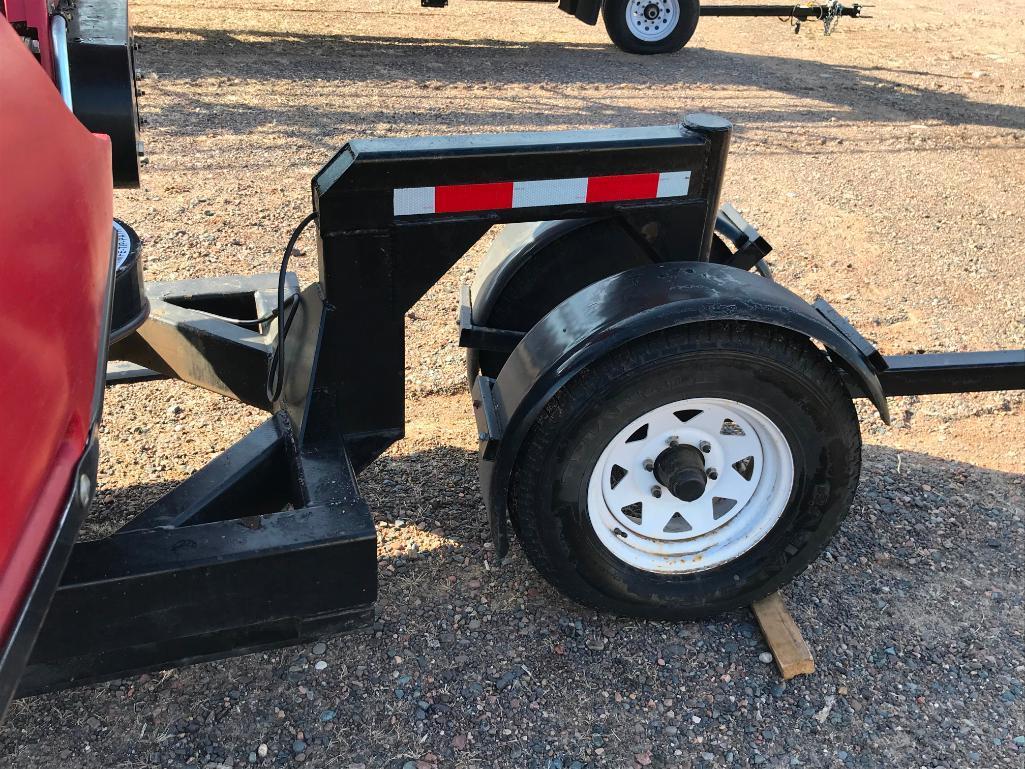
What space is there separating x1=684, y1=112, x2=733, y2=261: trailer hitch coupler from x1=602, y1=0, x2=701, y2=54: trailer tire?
7866 mm

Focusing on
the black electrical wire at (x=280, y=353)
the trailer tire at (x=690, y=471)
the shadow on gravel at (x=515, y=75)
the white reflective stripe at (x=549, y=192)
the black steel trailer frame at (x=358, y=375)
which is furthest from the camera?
the shadow on gravel at (x=515, y=75)

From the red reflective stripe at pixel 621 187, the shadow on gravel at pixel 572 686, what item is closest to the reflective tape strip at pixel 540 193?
the red reflective stripe at pixel 621 187

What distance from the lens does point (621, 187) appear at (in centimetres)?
262

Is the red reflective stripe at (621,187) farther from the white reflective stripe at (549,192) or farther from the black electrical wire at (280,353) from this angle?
the black electrical wire at (280,353)

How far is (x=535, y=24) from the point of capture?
11.1 metres

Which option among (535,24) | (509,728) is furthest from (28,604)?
(535,24)

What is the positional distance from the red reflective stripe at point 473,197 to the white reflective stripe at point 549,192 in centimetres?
3

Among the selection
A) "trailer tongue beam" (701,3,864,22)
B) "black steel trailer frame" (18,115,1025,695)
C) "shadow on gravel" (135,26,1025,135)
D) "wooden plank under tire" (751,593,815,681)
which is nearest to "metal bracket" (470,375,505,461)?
"black steel trailer frame" (18,115,1025,695)

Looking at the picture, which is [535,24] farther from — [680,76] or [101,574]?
[101,574]

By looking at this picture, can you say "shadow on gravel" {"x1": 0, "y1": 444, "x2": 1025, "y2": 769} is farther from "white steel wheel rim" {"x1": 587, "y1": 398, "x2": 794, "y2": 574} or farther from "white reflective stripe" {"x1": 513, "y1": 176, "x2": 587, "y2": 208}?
"white reflective stripe" {"x1": 513, "y1": 176, "x2": 587, "y2": 208}

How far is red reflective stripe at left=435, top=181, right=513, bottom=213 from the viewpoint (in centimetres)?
248

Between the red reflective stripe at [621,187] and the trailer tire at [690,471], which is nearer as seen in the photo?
the trailer tire at [690,471]

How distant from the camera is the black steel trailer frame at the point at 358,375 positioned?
7.22ft

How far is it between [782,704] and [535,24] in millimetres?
9894
